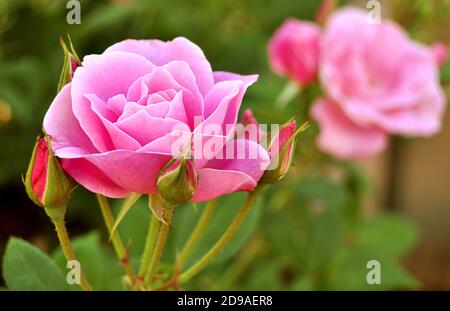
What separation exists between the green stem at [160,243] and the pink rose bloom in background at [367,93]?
38 centimetres

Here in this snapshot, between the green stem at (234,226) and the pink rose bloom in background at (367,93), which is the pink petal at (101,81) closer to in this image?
the green stem at (234,226)

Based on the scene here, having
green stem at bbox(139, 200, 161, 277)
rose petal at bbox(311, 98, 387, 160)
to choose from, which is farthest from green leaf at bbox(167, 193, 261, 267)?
rose petal at bbox(311, 98, 387, 160)

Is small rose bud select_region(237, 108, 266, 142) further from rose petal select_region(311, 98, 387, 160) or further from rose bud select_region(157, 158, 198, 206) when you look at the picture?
rose petal select_region(311, 98, 387, 160)

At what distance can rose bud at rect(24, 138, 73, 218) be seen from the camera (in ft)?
1.05

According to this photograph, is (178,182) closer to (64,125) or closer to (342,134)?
(64,125)

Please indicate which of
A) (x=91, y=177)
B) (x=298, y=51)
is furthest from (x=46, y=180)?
(x=298, y=51)

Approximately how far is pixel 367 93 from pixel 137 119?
0.45 meters

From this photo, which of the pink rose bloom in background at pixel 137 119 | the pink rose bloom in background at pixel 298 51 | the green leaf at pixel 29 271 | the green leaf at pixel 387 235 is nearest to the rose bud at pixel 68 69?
the pink rose bloom in background at pixel 137 119

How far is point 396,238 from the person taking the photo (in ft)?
3.02

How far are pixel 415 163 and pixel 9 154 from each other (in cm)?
103

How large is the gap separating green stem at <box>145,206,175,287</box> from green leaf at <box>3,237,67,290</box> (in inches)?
3.0

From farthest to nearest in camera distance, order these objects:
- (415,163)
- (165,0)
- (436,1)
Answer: (415,163) < (165,0) < (436,1)
